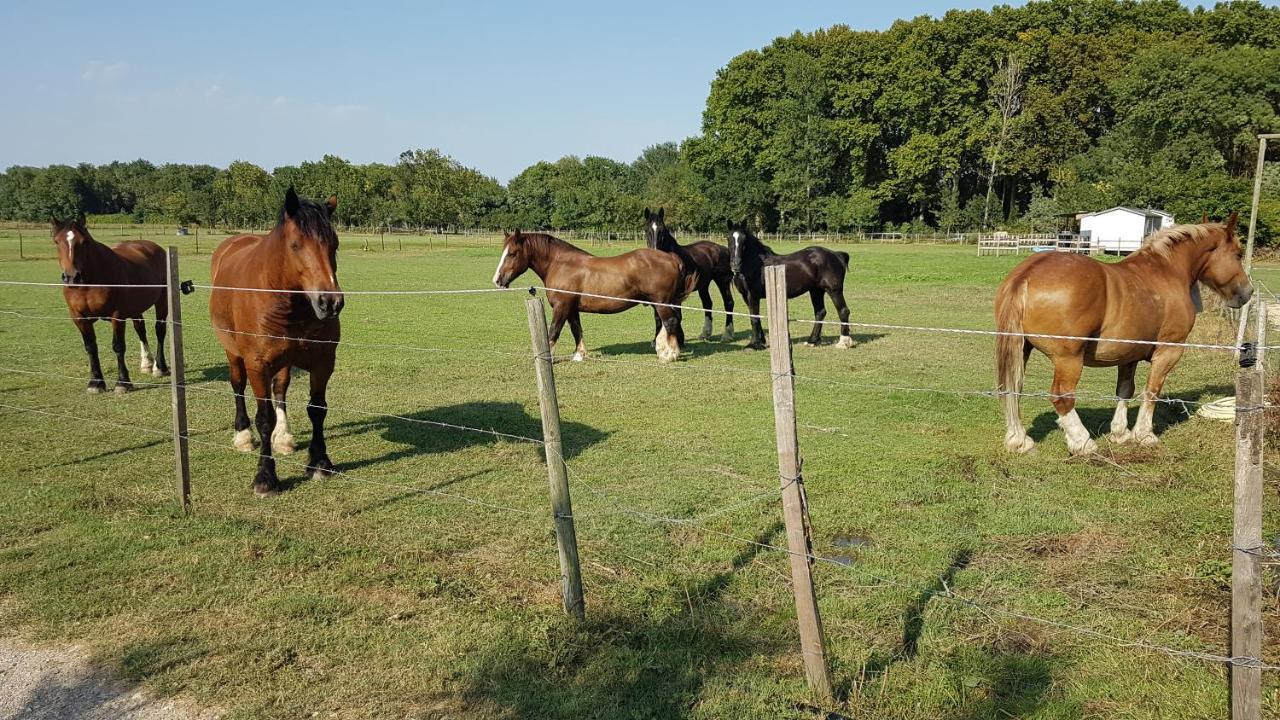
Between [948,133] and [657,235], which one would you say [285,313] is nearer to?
→ [657,235]

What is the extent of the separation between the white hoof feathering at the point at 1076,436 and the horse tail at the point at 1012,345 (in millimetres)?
393

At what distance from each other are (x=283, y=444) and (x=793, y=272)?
9.16 meters

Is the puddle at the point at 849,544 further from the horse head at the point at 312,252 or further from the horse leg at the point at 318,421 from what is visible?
the horse leg at the point at 318,421

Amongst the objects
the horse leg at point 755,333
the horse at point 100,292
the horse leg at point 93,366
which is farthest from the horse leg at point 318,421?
the horse leg at point 755,333

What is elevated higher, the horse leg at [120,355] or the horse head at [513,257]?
the horse head at [513,257]

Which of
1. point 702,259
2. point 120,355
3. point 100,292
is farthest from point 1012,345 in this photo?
point 100,292

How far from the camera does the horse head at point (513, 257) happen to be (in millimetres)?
12453

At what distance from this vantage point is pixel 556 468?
13.3ft

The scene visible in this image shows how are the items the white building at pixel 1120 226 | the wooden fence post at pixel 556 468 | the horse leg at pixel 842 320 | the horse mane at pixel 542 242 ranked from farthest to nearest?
the white building at pixel 1120 226 < the horse leg at pixel 842 320 < the horse mane at pixel 542 242 < the wooden fence post at pixel 556 468

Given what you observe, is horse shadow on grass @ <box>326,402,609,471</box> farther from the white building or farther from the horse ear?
the white building

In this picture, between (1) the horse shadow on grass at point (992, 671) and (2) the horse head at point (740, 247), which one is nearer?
(1) the horse shadow on grass at point (992, 671)

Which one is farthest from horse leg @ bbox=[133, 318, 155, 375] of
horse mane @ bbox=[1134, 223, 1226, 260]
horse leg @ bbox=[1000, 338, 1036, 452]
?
horse mane @ bbox=[1134, 223, 1226, 260]

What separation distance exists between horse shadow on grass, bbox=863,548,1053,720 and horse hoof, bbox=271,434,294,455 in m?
5.58

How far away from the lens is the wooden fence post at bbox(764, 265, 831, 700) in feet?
10.7
